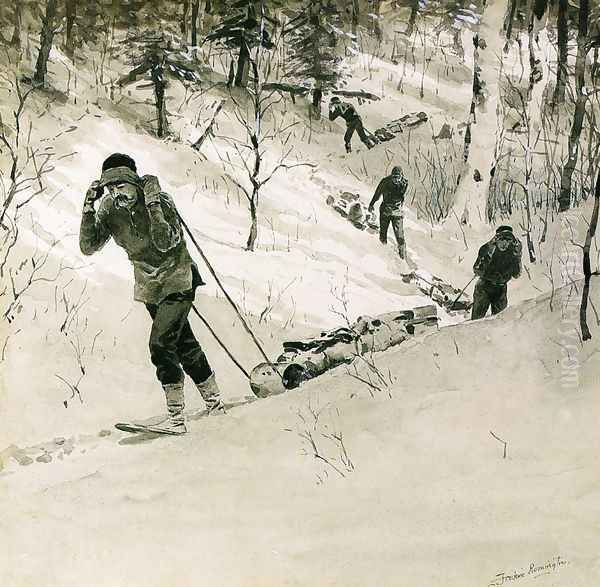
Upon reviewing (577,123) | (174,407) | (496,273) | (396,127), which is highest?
(577,123)

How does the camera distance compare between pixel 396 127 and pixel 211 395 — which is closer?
pixel 211 395

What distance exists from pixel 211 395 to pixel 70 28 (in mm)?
1718

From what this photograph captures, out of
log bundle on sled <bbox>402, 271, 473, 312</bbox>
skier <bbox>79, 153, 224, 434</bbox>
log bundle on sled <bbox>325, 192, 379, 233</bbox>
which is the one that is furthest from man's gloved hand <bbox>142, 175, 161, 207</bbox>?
log bundle on sled <bbox>402, 271, 473, 312</bbox>

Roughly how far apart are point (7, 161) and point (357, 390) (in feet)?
5.85

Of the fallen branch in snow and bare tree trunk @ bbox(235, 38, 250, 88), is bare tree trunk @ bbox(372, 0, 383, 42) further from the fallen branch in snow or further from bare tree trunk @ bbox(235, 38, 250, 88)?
the fallen branch in snow

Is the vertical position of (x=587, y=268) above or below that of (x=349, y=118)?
below

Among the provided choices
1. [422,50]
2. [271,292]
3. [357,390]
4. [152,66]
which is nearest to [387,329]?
[357,390]

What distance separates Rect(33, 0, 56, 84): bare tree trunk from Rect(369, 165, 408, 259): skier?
1.57 m

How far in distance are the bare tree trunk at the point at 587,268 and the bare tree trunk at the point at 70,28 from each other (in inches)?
94.3

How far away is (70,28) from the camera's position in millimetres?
3191

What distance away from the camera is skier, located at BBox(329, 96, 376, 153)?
10.8ft

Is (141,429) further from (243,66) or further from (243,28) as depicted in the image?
(243,28)

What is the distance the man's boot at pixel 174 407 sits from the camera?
3.01 metres
